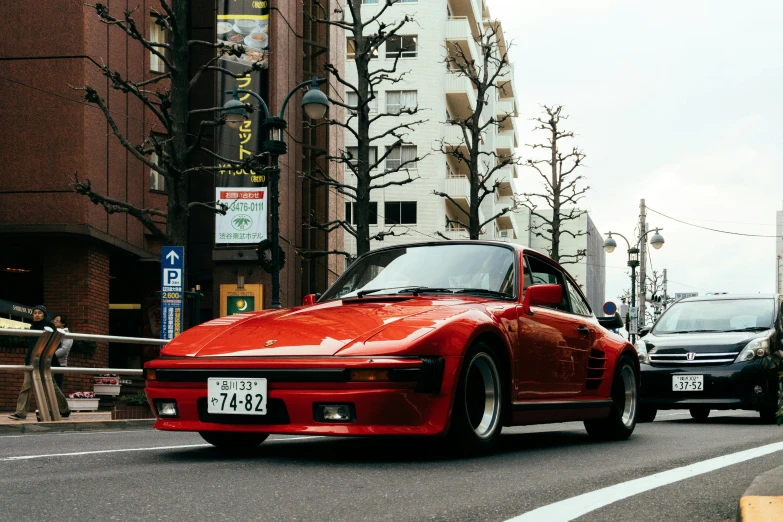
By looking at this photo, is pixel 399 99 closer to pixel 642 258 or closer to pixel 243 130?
pixel 642 258

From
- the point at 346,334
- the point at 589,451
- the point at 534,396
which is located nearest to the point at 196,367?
the point at 346,334

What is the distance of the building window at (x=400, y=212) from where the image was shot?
186ft

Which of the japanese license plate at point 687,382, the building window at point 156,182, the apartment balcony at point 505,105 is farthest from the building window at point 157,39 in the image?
the apartment balcony at point 505,105

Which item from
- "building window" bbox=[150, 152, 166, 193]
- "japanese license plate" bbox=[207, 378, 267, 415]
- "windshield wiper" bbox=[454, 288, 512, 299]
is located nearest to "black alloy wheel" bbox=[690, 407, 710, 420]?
"windshield wiper" bbox=[454, 288, 512, 299]

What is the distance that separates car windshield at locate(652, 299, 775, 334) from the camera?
513 inches

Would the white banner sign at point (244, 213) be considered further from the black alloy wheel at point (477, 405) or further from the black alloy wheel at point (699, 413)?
the black alloy wheel at point (477, 405)

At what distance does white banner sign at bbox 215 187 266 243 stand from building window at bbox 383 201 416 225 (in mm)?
25624

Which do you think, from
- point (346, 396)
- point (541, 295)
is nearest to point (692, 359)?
point (541, 295)

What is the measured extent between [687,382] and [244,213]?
20673mm

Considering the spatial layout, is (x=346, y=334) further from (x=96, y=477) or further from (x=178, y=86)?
(x=178, y=86)

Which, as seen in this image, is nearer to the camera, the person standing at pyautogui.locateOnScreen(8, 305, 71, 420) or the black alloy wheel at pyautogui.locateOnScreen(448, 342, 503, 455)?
the black alloy wheel at pyautogui.locateOnScreen(448, 342, 503, 455)

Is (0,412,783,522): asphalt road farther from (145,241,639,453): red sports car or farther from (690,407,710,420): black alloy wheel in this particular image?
A: (690,407,710,420): black alloy wheel

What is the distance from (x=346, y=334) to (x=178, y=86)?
11353mm

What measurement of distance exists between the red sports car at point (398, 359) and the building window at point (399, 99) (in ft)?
167
